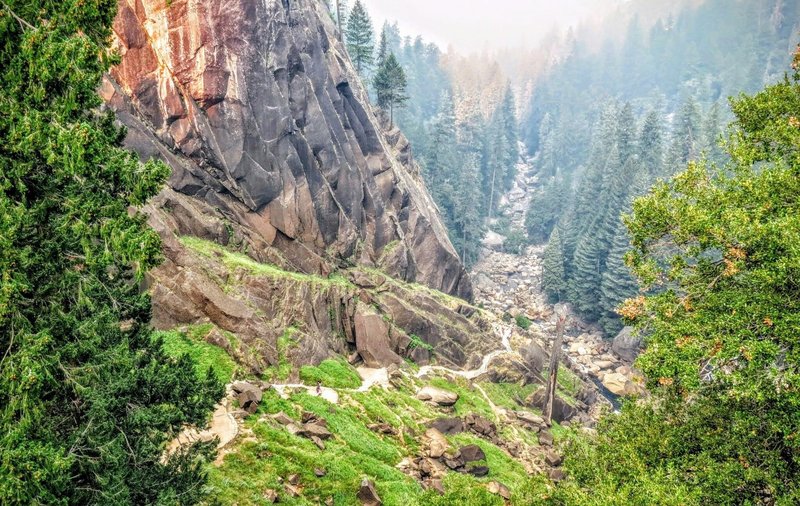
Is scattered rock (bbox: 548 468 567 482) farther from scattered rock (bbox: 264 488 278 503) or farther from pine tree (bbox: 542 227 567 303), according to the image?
pine tree (bbox: 542 227 567 303)

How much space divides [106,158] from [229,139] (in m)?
30.1

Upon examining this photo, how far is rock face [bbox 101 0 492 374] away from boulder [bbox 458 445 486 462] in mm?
10625

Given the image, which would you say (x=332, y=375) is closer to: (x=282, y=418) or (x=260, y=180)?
(x=282, y=418)

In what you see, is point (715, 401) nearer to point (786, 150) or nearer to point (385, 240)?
point (786, 150)

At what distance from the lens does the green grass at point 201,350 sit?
2275 cm

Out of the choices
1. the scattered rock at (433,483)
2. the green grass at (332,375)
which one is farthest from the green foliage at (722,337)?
the green grass at (332,375)

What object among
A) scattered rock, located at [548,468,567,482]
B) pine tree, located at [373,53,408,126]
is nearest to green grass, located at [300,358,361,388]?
scattered rock, located at [548,468,567,482]

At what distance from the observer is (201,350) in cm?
2378

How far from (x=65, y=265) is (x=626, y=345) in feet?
227

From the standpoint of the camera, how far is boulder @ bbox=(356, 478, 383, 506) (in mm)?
17953

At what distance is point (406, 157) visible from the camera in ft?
227

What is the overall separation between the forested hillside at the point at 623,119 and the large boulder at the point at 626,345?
3303mm

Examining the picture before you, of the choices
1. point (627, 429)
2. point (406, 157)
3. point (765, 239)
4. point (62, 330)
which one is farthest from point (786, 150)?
point (406, 157)

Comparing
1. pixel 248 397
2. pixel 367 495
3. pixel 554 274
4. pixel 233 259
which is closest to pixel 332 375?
pixel 248 397
